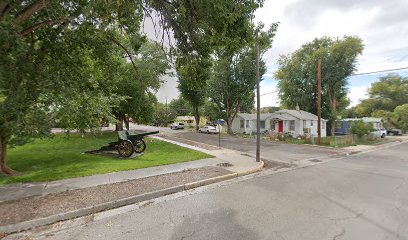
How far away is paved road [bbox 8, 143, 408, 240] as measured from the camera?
4516 millimetres

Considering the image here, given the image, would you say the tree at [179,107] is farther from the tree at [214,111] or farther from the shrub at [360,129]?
the shrub at [360,129]

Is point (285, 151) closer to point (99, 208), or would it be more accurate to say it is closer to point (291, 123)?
point (99, 208)

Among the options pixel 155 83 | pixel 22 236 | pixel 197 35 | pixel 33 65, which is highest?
pixel 155 83

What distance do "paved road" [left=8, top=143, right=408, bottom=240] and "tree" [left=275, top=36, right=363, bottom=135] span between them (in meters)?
27.6

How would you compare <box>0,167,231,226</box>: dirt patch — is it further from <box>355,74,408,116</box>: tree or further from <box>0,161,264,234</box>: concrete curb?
<box>355,74,408,116</box>: tree

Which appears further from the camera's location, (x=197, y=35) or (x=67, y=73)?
(x=67, y=73)

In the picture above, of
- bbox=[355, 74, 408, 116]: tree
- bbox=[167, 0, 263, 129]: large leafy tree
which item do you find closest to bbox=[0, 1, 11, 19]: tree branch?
bbox=[167, 0, 263, 129]: large leafy tree

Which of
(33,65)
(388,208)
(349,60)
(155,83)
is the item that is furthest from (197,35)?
(349,60)

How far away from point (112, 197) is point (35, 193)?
2244 mm

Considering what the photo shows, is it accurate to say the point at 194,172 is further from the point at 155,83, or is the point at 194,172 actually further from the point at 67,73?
the point at 155,83

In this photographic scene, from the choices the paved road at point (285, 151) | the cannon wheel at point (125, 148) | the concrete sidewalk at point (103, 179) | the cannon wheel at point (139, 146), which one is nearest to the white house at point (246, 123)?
the paved road at point (285, 151)

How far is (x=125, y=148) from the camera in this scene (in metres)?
12.9

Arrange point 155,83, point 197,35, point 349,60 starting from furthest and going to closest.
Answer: point 349,60 → point 155,83 → point 197,35

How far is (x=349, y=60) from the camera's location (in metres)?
33.0
